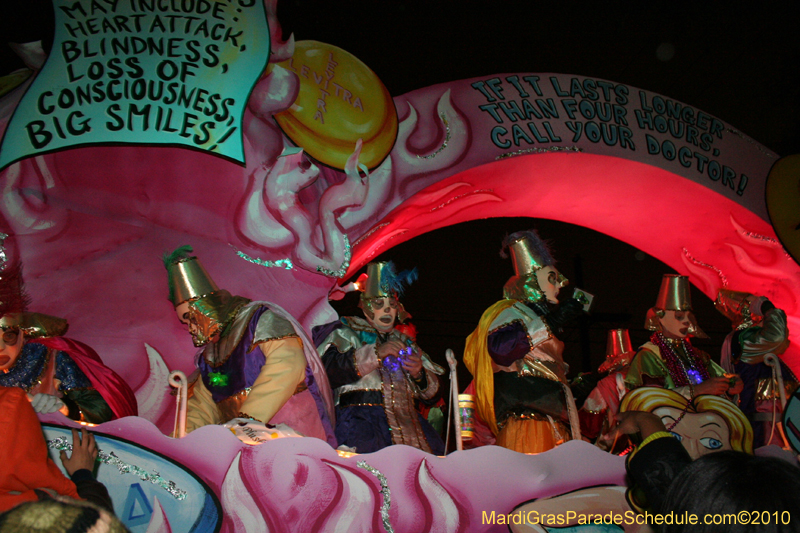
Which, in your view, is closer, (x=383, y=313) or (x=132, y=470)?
(x=132, y=470)

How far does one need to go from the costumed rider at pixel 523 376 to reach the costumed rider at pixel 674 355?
983mm

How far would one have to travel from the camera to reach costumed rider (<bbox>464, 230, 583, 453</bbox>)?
3531 millimetres

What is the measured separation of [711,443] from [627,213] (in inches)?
103

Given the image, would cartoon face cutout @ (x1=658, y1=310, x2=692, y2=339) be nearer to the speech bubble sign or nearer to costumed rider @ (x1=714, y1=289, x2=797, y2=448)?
costumed rider @ (x1=714, y1=289, x2=797, y2=448)

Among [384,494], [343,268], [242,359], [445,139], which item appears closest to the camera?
[384,494]

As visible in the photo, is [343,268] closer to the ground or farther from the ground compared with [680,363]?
farther from the ground

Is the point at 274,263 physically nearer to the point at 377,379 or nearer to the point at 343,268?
the point at 343,268

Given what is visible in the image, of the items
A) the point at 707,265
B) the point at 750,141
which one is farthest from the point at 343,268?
the point at 750,141

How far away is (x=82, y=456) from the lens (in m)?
1.90

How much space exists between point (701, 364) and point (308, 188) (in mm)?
Answer: 2673

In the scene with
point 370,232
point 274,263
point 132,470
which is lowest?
point 132,470

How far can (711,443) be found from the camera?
8.91 feet

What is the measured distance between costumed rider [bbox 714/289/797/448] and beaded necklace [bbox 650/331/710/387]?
1.05 ft

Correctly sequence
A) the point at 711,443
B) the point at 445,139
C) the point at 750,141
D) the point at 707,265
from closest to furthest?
the point at 711,443 → the point at 445,139 → the point at 750,141 → the point at 707,265
